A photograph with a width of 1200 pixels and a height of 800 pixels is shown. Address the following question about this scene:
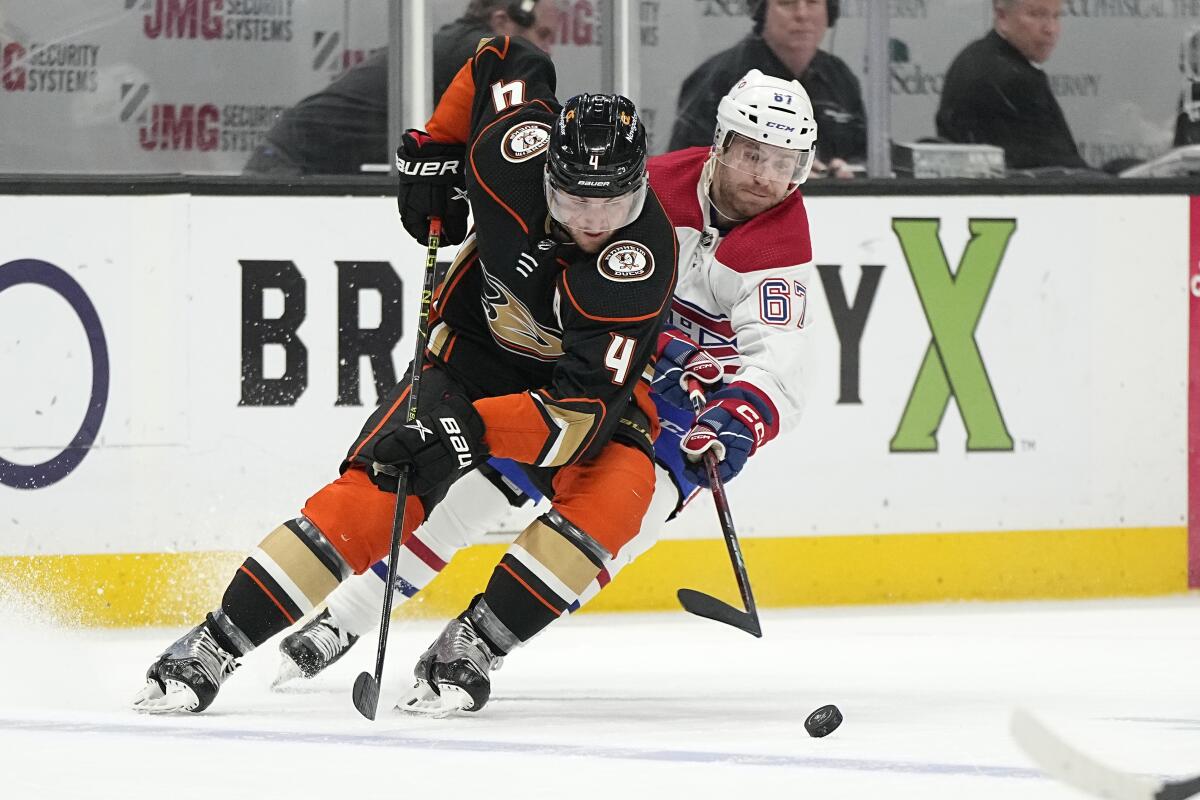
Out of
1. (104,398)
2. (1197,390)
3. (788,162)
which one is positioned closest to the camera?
(788,162)

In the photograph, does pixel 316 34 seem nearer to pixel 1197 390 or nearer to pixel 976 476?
pixel 976 476

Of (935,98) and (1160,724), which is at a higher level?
(935,98)

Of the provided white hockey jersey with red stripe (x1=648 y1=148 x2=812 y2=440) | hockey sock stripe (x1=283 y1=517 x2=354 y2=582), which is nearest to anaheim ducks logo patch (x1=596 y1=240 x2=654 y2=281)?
white hockey jersey with red stripe (x1=648 y1=148 x2=812 y2=440)

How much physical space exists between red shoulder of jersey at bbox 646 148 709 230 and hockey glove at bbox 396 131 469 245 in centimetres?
36

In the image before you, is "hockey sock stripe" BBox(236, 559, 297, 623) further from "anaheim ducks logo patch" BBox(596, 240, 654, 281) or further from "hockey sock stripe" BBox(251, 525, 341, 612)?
"anaheim ducks logo patch" BBox(596, 240, 654, 281)

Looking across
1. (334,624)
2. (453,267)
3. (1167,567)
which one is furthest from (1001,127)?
(334,624)

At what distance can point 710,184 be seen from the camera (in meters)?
3.54

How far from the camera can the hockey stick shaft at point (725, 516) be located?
3.26 m

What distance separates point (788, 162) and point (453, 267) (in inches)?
24.1

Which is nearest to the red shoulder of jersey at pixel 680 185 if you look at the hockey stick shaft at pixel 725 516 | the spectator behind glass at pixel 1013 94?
the hockey stick shaft at pixel 725 516

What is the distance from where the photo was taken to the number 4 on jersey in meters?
3.04

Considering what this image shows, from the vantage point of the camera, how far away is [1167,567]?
17.1ft

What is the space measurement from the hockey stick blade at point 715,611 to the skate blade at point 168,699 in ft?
2.63

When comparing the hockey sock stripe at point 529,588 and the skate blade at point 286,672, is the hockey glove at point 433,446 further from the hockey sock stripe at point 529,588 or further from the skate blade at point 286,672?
the skate blade at point 286,672
